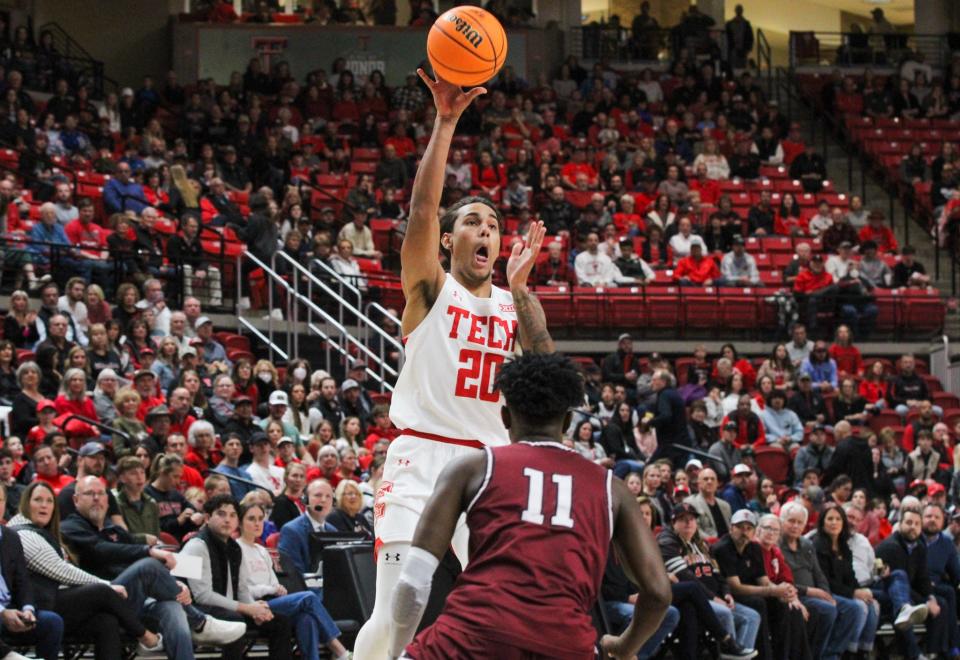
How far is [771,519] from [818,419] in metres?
5.85

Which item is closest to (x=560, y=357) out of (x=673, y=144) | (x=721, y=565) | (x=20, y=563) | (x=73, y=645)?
(x=20, y=563)

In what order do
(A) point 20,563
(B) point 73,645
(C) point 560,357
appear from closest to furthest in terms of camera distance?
(C) point 560,357 < (A) point 20,563 < (B) point 73,645

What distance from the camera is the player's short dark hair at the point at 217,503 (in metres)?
10.5

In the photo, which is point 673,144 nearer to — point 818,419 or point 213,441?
point 818,419

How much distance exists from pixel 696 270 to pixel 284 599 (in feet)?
39.6

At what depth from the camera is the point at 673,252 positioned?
22.3 m

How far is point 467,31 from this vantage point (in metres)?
6.68

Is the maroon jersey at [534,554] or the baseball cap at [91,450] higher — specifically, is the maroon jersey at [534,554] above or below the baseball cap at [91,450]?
above

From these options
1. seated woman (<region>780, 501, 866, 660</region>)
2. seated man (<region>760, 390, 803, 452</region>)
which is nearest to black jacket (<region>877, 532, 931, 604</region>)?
seated woman (<region>780, 501, 866, 660</region>)

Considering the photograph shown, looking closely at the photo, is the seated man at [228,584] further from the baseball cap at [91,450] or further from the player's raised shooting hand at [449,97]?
the player's raised shooting hand at [449,97]

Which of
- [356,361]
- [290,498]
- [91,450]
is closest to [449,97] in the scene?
[91,450]

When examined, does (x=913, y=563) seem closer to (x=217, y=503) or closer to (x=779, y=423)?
(x=779, y=423)

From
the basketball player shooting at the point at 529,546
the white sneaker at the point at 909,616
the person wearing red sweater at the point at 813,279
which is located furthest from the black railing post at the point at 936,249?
the basketball player shooting at the point at 529,546

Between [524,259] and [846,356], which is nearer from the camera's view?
[524,259]
